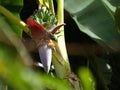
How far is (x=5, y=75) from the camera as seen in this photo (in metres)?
0.24

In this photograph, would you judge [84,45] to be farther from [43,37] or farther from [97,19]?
[43,37]

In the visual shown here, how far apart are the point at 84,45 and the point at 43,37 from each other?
71 cm

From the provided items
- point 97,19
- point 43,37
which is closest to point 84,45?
point 97,19

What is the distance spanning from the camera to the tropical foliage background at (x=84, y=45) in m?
0.24

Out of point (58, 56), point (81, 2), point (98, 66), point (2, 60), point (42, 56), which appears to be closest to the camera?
point (2, 60)

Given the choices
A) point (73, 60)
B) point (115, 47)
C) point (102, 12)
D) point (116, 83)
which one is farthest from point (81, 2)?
point (116, 83)

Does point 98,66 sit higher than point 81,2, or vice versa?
point 81,2

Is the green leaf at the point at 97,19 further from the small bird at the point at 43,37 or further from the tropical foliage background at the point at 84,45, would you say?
the small bird at the point at 43,37

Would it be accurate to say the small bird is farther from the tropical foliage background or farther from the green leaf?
the green leaf

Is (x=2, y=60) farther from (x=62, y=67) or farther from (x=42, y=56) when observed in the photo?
(x=62, y=67)

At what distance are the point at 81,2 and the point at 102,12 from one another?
0.31ft

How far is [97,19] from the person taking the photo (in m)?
1.27

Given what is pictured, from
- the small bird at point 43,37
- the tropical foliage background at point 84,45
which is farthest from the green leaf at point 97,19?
the small bird at point 43,37

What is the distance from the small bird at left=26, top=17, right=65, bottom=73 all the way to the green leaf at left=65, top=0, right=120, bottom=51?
1.24ft
